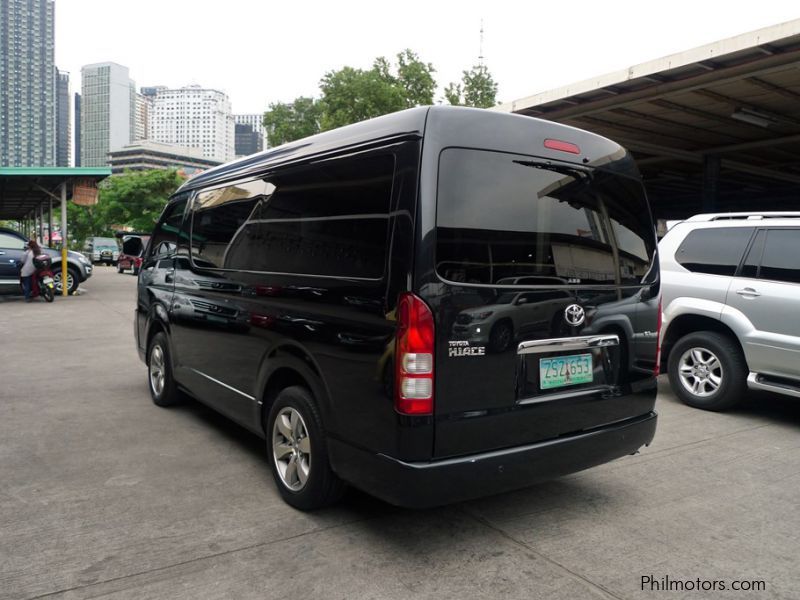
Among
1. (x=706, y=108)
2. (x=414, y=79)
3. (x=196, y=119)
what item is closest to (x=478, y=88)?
(x=414, y=79)

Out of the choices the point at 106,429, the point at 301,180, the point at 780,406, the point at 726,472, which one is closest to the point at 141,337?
the point at 106,429

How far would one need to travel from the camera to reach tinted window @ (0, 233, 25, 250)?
640 inches

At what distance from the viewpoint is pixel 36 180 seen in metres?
18.9

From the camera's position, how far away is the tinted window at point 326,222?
2957 millimetres

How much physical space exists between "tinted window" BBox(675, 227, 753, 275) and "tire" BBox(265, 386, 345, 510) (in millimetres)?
4501

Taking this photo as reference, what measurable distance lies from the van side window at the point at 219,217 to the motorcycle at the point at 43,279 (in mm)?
12827

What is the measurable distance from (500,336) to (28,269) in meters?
16.0

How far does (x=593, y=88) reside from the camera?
31.8 feet

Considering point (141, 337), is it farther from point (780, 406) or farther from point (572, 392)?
point (780, 406)

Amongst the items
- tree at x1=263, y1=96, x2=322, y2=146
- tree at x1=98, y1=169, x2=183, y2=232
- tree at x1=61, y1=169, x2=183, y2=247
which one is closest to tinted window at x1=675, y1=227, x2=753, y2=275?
tree at x1=263, y1=96, x2=322, y2=146

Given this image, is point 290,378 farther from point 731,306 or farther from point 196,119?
point 196,119

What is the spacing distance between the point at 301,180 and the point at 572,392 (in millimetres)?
1900

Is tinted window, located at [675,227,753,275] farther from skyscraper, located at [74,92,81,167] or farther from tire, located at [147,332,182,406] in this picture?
skyscraper, located at [74,92,81,167]

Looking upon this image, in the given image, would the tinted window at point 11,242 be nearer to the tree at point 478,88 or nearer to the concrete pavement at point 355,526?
the concrete pavement at point 355,526
